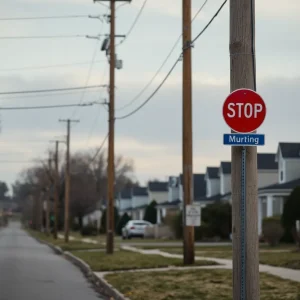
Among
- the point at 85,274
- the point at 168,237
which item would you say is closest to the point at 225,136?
the point at 85,274

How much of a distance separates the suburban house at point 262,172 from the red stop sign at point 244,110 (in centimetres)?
5097

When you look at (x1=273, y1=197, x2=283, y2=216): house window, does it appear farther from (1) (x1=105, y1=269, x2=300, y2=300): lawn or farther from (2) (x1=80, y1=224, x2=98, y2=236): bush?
(2) (x1=80, y1=224, x2=98, y2=236): bush

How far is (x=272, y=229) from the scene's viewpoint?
132 feet

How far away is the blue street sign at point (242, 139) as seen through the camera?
10219 millimetres

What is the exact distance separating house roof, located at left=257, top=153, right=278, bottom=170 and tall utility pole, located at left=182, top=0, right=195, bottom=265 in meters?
37.9

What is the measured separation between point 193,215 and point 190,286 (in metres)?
6.08

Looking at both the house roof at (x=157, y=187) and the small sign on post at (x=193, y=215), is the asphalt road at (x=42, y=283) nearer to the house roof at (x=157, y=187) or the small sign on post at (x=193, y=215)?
the small sign on post at (x=193, y=215)

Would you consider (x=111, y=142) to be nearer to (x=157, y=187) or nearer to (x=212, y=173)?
(x=212, y=173)

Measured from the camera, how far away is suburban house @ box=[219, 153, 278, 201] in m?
61.9

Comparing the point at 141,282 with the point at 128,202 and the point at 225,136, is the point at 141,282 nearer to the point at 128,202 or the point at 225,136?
the point at 225,136

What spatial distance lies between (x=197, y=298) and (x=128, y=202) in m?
104

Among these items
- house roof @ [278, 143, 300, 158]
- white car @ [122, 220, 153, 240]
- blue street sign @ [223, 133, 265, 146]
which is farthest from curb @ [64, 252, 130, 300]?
white car @ [122, 220, 153, 240]

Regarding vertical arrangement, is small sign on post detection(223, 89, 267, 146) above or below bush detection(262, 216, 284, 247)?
above

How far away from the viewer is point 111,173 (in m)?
34.2
